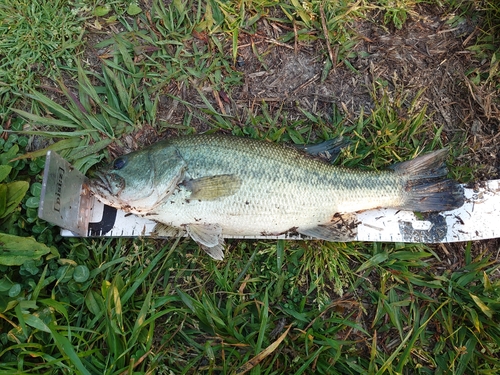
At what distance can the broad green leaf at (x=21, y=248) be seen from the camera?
10.7 ft

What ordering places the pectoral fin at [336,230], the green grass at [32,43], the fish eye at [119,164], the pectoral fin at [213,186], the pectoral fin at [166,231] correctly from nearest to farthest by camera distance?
the pectoral fin at [213,186]
the fish eye at [119,164]
the pectoral fin at [336,230]
the pectoral fin at [166,231]
the green grass at [32,43]

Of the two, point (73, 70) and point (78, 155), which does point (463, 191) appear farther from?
point (73, 70)

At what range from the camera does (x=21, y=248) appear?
3287 millimetres

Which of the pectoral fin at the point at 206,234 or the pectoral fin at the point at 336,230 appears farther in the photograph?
the pectoral fin at the point at 336,230

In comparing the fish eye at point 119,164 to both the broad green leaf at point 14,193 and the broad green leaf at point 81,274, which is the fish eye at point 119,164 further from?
the broad green leaf at point 81,274

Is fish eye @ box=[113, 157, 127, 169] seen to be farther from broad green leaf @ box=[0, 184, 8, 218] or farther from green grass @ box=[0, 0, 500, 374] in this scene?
broad green leaf @ box=[0, 184, 8, 218]

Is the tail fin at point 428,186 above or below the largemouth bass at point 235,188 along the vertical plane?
below

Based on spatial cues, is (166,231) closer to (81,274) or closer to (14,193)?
(81,274)

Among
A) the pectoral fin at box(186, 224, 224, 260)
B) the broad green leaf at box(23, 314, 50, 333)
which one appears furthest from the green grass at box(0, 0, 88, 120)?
the pectoral fin at box(186, 224, 224, 260)

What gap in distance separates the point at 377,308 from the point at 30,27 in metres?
4.81

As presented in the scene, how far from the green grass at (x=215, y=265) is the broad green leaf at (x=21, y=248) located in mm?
75

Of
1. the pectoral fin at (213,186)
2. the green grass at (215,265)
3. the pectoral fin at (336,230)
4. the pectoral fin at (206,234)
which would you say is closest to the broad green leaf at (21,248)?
the green grass at (215,265)

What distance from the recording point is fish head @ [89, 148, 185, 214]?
3293 millimetres

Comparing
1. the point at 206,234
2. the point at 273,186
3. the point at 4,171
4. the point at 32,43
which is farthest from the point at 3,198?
the point at 273,186
